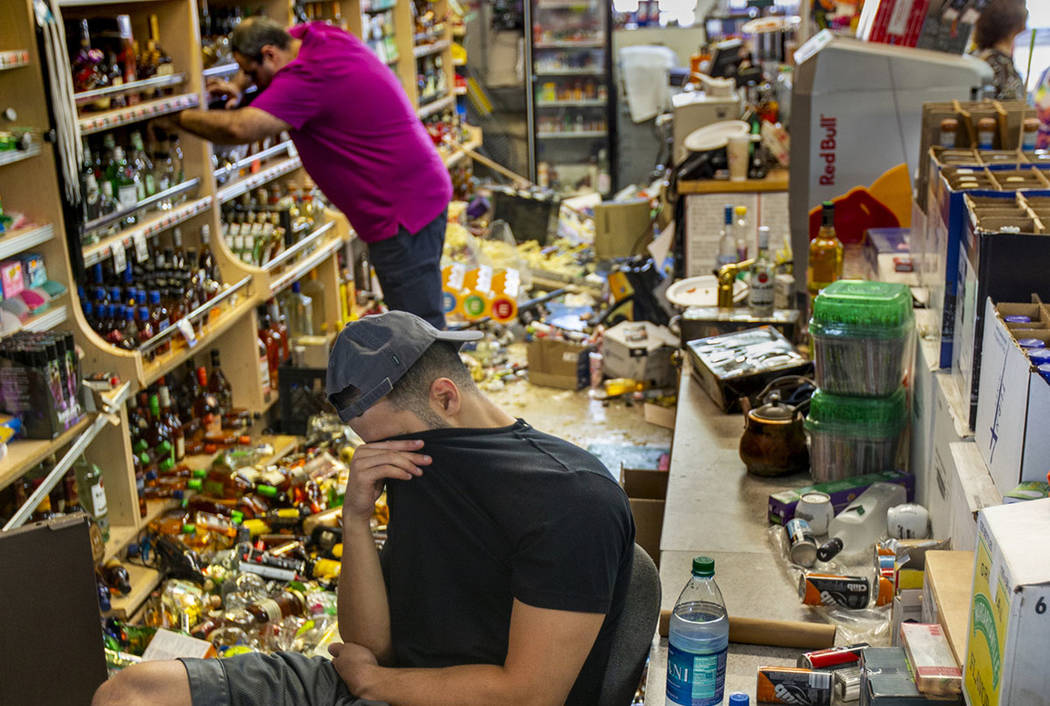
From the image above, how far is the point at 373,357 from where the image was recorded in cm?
190

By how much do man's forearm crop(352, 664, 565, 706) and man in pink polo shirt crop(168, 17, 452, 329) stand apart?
9.63ft

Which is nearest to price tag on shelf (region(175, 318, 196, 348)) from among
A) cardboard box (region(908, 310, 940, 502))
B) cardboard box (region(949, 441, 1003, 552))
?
cardboard box (region(908, 310, 940, 502))

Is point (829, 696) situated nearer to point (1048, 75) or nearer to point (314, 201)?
point (314, 201)

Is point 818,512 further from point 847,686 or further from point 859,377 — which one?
point 847,686

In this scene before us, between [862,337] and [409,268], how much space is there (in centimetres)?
243

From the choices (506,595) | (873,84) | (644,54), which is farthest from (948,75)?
(644,54)

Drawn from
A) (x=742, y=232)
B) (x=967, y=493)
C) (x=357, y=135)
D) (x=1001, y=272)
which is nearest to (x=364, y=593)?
(x=967, y=493)

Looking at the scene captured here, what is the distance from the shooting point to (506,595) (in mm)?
1913

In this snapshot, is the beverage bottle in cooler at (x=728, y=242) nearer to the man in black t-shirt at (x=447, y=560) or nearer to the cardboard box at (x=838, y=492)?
the cardboard box at (x=838, y=492)

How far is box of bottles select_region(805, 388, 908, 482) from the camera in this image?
3102mm

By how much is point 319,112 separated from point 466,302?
2179 mm

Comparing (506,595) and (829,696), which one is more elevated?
(506,595)

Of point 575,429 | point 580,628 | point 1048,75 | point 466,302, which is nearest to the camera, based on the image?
point 580,628

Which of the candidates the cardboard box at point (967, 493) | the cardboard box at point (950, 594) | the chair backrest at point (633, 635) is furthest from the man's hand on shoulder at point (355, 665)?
the cardboard box at point (967, 493)
